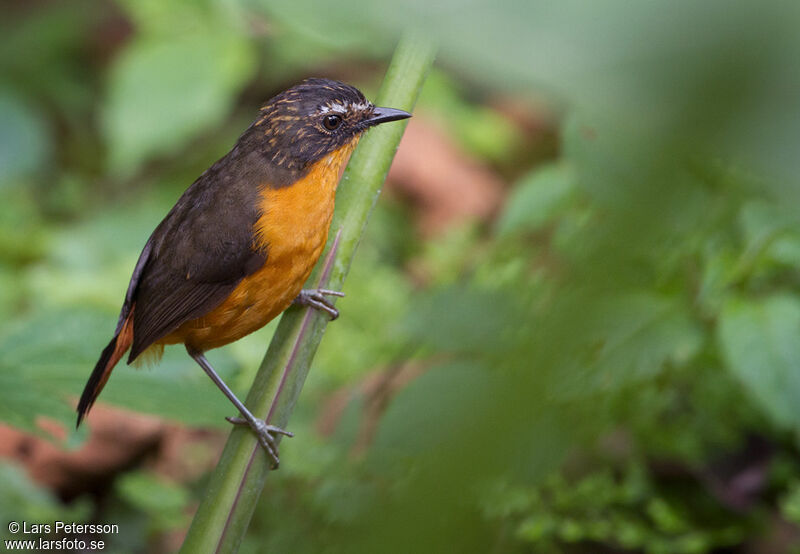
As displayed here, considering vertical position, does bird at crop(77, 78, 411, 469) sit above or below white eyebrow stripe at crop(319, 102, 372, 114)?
below

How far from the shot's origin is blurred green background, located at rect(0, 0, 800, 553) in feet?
0.74

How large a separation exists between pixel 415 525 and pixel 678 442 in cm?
266

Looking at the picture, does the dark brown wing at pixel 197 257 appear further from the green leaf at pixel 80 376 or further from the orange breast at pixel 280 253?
the green leaf at pixel 80 376

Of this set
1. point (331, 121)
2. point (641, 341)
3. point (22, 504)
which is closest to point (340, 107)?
point (331, 121)

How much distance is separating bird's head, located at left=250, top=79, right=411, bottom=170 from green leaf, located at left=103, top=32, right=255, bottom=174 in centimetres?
280

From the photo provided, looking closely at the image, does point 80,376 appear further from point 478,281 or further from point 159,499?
point 478,281

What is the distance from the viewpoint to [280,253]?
1.97 meters

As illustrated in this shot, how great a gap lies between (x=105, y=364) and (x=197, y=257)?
0.33 meters

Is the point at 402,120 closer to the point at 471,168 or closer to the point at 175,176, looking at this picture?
the point at 175,176

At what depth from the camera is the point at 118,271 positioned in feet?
13.4

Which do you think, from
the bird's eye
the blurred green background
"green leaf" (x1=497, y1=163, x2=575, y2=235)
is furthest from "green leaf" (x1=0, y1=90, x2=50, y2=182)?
the bird's eye

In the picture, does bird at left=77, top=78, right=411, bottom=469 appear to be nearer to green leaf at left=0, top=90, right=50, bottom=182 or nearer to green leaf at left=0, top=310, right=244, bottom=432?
green leaf at left=0, top=310, right=244, bottom=432

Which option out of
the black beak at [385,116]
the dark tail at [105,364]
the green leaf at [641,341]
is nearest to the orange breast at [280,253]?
the dark tail at [105,364]

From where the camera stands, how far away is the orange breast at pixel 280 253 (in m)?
1.96
